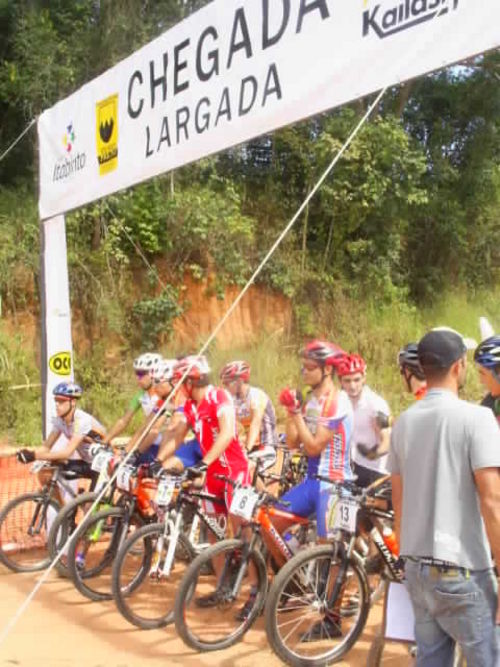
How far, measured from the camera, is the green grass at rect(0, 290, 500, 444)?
40.6ft

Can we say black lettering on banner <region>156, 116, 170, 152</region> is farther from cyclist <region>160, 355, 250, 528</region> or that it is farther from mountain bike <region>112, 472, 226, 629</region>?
mountain bike <region>112, 472, 226, 629</region>

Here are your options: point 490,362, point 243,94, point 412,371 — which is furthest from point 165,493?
point 243,94

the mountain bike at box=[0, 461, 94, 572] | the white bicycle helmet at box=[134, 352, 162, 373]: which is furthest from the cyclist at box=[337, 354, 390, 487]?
the mountain bike at box=[0, 461, 94, 572]

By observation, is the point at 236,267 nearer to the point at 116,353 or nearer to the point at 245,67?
the point at 116,353

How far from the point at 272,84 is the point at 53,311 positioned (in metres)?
3.66

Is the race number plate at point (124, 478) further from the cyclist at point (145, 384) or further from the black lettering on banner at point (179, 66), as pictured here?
the black lettering on banner at point (179, 66)

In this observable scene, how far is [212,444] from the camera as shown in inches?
226

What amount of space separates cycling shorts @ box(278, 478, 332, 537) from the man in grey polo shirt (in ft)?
6.70

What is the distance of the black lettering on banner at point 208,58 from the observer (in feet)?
17.9

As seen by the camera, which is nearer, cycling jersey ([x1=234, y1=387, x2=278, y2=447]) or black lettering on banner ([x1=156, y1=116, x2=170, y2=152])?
black lettering on banner ([x1=156, y1=116, x2=170, y2=152])

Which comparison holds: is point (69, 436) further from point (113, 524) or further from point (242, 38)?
point (242, 38)

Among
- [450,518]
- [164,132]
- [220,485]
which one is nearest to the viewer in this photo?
[450,518]

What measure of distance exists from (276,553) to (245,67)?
10.5 feet

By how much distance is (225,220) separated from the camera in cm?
1603
